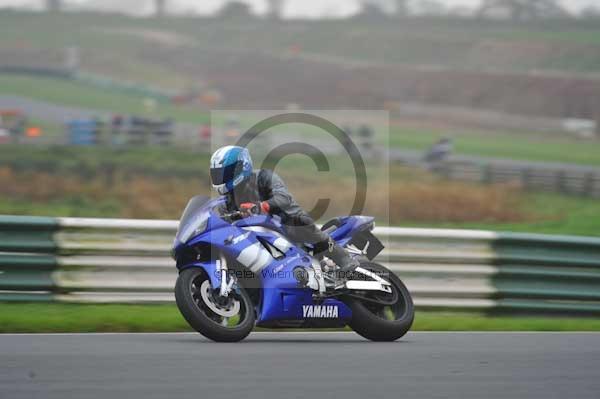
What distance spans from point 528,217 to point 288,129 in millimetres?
12544

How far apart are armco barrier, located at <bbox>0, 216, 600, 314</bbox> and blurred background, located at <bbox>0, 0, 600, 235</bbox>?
9959mm

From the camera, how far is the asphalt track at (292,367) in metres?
5.82

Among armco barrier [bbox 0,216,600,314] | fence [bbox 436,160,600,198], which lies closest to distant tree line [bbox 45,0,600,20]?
fence [bbox 436,160,600,198]

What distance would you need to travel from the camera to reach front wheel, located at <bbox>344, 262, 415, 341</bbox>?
831 cm

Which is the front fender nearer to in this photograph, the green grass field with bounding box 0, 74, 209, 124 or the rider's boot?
the rider's boot

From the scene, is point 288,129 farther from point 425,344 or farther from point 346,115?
point 425,344

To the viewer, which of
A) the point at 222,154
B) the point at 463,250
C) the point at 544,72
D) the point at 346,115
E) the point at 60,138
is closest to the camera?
the point at 222,154

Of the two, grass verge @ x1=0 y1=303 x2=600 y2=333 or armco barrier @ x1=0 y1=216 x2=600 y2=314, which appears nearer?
grass verge @ x1=0 y1=303 x2=600 y2=333

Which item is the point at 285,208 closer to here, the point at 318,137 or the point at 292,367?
the point at 292,367

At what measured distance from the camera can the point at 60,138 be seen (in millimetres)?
31547

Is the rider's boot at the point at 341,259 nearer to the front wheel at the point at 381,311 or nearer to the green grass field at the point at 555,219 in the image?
the front wheel at the point at 381,311

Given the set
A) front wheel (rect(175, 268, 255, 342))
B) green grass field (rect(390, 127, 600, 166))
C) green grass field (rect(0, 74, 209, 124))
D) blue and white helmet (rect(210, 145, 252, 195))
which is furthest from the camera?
green grass field (rect(0, 74, 209, 124))

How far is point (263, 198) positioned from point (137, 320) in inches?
67.6

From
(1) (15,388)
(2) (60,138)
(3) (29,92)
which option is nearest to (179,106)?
(3) (29,92)
